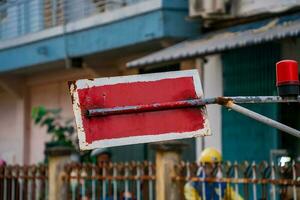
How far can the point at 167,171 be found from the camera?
6.80 metres

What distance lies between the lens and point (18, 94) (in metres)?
14.7

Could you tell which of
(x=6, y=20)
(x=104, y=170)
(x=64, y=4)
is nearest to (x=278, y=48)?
(x=104, y=170)

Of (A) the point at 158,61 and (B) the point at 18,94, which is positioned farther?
(B) the point at 18,94

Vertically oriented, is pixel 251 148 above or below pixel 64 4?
below

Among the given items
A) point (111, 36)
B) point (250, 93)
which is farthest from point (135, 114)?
point (111, 36)

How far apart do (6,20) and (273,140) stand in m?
6.63

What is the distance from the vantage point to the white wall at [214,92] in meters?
10.1

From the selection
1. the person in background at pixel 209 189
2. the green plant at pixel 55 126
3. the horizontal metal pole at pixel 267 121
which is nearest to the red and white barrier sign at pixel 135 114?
the horizontal metal pole at pixel 267 121

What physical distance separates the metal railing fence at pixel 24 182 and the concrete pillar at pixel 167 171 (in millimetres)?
1837

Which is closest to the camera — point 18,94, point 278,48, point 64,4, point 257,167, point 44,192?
point 257,167

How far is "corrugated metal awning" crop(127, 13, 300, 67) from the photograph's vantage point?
8125mm

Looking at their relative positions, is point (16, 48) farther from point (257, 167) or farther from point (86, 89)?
point (86, 89)

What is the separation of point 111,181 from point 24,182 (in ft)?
5.15

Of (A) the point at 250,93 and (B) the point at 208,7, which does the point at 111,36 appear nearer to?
(B) the point at 208,7
